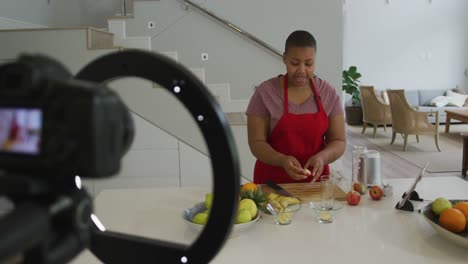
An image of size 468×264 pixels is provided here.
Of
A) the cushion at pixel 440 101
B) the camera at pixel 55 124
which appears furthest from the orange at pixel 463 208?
the cushion at pixel 440 101

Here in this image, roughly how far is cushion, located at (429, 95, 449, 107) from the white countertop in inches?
324

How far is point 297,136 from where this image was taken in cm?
190

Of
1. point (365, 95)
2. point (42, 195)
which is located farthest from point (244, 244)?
point (365, 95)

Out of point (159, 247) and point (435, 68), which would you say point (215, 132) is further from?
point (435, 68)

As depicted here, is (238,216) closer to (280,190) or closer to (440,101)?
(280,190)

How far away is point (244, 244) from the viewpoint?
120 cm

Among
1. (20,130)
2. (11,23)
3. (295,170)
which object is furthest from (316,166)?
(11,23)

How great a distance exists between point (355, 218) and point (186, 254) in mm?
940

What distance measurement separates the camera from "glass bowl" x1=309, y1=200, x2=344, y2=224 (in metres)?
1.35

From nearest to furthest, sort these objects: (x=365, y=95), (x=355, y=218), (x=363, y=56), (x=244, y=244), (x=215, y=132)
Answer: (x=215, y=132) → (x=244, y=244) → (x=355, y=218) → (x=365, y=95) → (x=363, y=56)

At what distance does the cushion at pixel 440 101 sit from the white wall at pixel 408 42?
2.51 ft

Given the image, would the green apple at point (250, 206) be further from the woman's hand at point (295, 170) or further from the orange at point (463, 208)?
the orange at point (463, 208)

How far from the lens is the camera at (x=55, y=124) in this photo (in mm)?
312

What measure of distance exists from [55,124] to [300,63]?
152 centimetres
